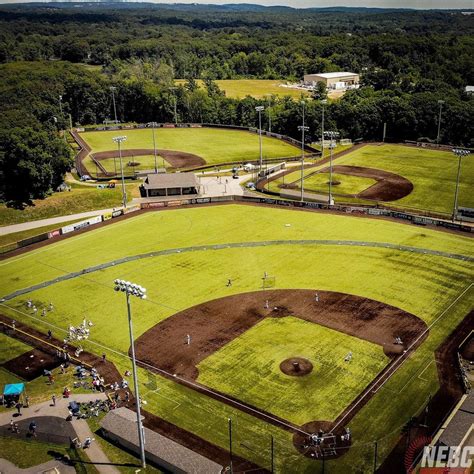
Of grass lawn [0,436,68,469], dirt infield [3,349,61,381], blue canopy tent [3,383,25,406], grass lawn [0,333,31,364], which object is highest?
blue canopy tent [3,383,25,406]

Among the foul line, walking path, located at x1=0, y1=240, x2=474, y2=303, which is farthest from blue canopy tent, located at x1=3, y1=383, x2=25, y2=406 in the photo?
the foul line

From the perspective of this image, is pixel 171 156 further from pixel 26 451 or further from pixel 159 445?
pixel 159 445

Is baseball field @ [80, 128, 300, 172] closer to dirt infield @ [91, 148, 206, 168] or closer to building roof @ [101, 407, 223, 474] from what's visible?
dirt infield @ [91, 148, 206, 168]

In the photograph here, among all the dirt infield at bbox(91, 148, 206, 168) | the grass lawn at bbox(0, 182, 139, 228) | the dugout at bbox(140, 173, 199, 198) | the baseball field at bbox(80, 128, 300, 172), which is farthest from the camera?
the baseball field at bbox(80, 128, 300, 172)

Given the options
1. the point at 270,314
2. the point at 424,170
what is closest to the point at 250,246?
the point at 270,314

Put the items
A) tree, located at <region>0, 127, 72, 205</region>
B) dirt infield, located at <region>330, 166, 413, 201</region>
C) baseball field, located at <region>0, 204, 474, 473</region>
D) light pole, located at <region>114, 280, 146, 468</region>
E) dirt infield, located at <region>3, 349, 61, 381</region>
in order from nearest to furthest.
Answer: light pole, located at <region>114, 280, 146, 468</region> → baseball field, located at <region>0, 204, 474, 473</region> → dirt infield, located at <region>3, 349, 61, 381</region> → tree, located at <region>0, 127, 72, 205</region> → dirt infield, located at <region>330, 166, 413, 201</region>

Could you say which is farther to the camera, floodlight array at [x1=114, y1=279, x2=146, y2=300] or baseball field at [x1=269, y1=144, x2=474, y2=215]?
baseball field at [x1=269, y1=144, x2=474, y2=215]

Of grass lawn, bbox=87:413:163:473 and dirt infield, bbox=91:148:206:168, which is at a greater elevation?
grass lawn, bbox=87:413:163:473

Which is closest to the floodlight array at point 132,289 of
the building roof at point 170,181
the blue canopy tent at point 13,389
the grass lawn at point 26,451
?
the grass lawn at point 26,451
